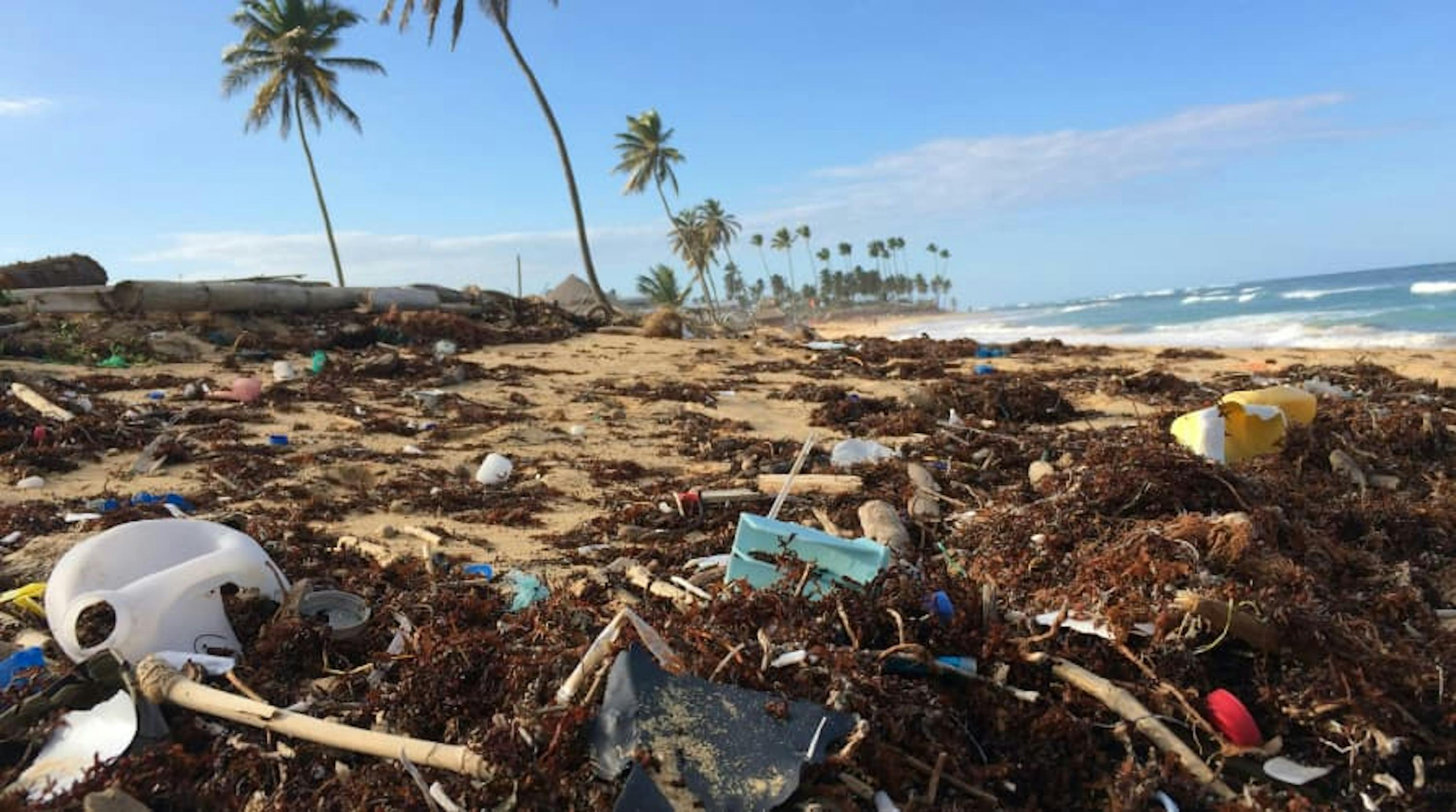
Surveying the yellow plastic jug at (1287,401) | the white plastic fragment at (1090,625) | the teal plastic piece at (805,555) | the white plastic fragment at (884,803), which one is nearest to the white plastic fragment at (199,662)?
the teal plastic piece at (805,555)

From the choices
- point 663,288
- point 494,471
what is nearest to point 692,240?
point 663,288

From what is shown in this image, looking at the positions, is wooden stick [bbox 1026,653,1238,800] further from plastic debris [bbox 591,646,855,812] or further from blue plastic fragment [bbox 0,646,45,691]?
blue plastic fragment [bbox 0,646,45,691]

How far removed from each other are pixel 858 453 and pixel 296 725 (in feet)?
13.7

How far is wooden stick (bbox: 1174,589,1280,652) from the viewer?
238cm

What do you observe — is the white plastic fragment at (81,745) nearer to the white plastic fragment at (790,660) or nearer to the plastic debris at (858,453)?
the white plastic fragment at (790,660)

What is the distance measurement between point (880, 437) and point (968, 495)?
2.36 meters

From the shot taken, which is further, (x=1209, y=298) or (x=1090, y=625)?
(x=1209, y=298)

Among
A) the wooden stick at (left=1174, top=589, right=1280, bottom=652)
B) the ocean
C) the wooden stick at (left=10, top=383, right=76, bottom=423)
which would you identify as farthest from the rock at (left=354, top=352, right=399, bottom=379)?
the ocean

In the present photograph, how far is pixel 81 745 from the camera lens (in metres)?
2.18

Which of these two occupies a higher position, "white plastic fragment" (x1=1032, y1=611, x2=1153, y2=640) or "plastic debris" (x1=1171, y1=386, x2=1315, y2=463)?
"plastic debris" (x1=1171, y1=386, x2=1315, y2=463)

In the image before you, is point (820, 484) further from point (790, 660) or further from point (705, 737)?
point (705, 737)

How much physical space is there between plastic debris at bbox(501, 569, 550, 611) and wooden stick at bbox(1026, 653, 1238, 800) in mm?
1951


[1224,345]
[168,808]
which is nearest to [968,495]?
[168,808]

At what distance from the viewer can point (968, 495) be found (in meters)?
4.58
